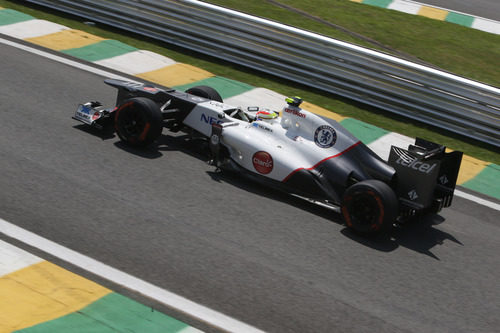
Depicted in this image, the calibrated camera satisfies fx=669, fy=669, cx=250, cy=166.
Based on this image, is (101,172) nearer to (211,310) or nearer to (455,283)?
(211,310)

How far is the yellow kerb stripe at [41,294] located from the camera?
5.64 metres

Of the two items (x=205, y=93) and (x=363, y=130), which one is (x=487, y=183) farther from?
(x=205, y=93)

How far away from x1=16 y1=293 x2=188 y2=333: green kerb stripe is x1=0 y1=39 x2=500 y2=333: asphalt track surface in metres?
0.25

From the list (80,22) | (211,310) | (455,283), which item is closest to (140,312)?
(211,310)

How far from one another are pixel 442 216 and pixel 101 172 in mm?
4496

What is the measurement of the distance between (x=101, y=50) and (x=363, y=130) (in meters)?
5.36

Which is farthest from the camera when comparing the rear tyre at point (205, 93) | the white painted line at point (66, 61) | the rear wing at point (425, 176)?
the white painted line at point (66, 61)

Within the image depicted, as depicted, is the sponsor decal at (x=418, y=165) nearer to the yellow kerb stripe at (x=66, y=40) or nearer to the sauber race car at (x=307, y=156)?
the sauber race car at (x=307, y=156)

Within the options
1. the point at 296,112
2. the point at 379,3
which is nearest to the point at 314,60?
the point at 296,112

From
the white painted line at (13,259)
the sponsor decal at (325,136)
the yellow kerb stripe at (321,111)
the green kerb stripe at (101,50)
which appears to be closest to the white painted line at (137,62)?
the green kerb stripe at (101,50)

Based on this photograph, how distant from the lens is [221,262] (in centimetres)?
701

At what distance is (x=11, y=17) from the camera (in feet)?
45.4

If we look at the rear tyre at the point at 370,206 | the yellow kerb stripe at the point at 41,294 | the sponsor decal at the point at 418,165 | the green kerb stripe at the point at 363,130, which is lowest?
the yellow kerb stripe at the point at 41,294

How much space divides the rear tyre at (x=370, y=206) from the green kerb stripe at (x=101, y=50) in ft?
22.0
